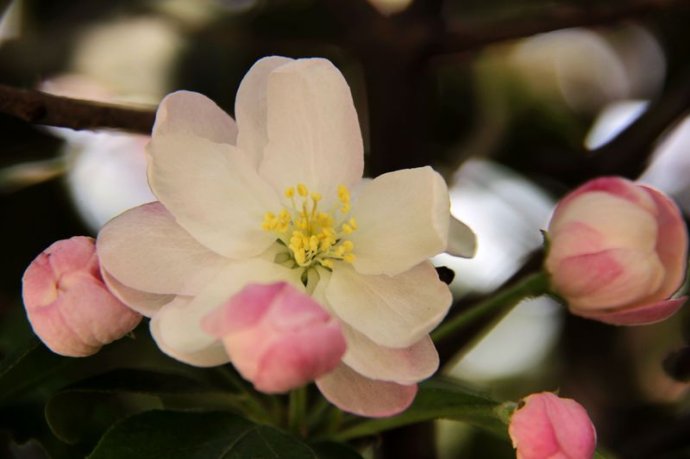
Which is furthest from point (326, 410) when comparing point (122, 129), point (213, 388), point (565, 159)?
point (565, 159)

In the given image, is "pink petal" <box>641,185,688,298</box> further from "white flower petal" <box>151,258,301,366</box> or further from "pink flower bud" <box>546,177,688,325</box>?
"white flower petal" <box>151,258,301,366</box>

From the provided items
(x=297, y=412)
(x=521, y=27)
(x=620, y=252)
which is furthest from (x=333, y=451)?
(x=521, y=27)

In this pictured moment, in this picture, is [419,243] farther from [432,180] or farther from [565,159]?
[565,159]

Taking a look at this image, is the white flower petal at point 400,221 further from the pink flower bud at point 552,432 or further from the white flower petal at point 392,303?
the pink flower bud at point 552,432

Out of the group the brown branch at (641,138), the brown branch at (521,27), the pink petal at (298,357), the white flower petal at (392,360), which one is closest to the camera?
the pink petal at (298,357)

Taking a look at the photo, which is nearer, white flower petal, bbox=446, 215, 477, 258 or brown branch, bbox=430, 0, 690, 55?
white flower petal, bbox=446, 215, 477, 258

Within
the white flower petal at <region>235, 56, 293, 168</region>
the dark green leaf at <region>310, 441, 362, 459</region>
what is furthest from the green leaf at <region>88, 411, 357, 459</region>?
the white flower petal at <region>235, 56, 293, 168</region>

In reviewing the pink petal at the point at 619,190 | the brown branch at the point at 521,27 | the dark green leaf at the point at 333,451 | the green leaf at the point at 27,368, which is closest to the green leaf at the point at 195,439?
the dark green leaf at the point at 333,451
